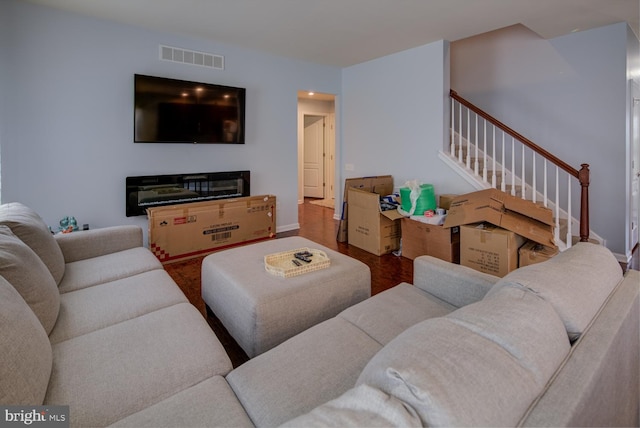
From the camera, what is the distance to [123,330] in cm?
145

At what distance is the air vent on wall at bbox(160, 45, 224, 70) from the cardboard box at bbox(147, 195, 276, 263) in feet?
5.73

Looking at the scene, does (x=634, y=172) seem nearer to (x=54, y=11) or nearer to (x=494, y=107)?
(x=494, y=107)

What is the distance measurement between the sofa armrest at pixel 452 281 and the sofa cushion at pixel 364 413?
1.18 m

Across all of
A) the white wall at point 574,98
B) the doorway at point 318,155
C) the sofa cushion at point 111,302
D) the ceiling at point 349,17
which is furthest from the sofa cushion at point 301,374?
the doorway at point 318,155

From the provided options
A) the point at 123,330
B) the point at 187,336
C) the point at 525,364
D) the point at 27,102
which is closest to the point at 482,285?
the point at 525,364

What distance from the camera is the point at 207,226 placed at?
403 cm

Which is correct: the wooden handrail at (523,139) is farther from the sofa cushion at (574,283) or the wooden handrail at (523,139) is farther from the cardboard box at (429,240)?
the sofa cushion at (574,283)

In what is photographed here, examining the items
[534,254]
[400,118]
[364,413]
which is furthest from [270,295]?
[400,118]

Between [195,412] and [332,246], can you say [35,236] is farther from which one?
[332,246]

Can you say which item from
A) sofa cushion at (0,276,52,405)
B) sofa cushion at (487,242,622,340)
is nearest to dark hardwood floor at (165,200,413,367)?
sofa cushion at (0,276,52,405)

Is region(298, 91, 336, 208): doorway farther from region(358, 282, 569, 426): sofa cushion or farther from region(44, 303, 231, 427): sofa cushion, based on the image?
region(358, 282, 569, 426): sofa cushion

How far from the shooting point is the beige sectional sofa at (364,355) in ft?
2.11

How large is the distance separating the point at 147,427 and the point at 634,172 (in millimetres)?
5269

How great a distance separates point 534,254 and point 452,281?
1.82 metres
